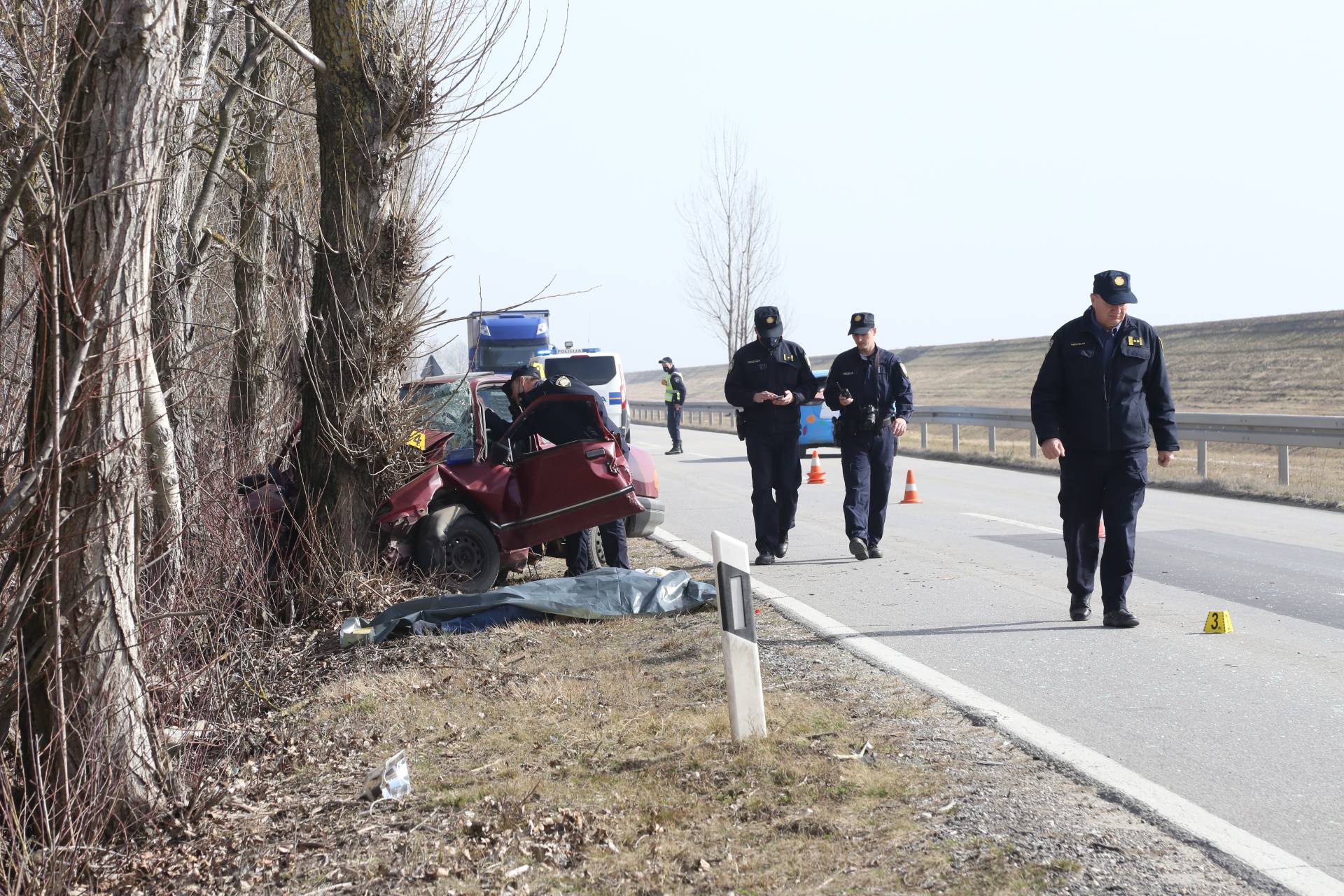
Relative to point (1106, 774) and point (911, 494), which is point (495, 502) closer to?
point (1106, 774)

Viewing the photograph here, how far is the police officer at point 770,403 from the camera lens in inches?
408

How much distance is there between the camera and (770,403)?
33.8 feet

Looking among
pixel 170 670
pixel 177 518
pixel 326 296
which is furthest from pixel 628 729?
pixel 326 296

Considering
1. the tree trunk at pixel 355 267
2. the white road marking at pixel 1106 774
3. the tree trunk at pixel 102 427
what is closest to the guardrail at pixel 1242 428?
the white road marking at pixel 1106 774

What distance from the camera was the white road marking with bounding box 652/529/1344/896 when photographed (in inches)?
150

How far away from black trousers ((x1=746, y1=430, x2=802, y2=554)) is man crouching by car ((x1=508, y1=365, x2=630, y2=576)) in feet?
4.39

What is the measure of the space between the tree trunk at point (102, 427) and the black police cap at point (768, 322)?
244 inches

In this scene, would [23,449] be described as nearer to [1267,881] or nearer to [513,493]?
[1267,881]

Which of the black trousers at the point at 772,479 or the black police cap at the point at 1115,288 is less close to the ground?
the black police cap at the point at 1115,288

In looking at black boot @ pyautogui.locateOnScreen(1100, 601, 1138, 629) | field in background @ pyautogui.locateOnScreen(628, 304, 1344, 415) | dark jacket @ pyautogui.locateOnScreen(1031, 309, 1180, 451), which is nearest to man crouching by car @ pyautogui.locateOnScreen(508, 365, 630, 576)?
dark jacket @ pyautogui.locateOnScreen(1031, 309, 1180, 451)

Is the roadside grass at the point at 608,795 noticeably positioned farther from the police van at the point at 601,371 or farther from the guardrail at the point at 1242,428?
the police van at the point at 601,371

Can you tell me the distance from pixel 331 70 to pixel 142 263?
4079 millimetres

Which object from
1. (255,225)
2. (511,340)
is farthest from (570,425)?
(511,340)

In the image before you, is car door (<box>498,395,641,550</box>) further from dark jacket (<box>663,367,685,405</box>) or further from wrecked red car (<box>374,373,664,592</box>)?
dark jacket (<box>663,367,685,405</box>)
